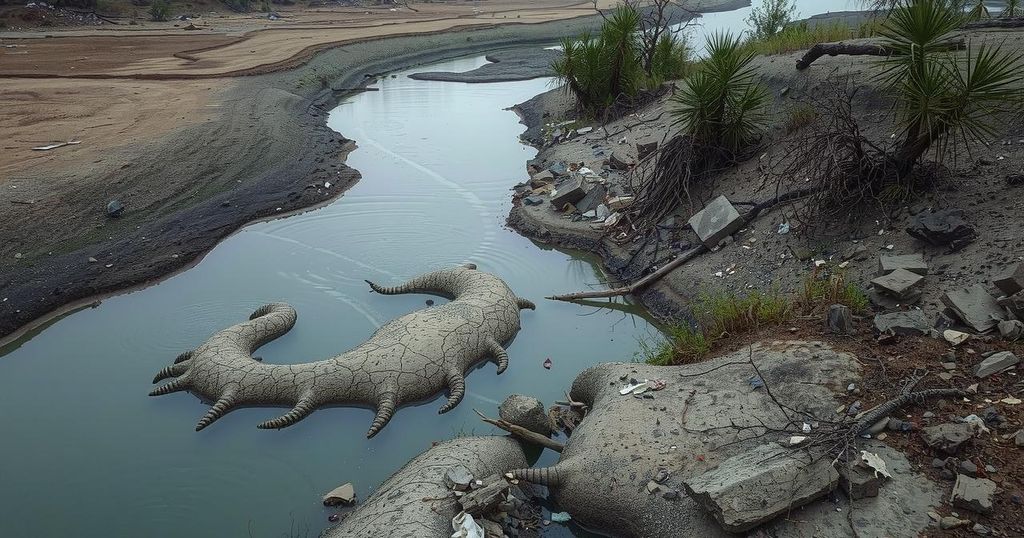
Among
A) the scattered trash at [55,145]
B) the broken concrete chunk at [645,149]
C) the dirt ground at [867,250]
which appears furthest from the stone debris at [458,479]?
the scattered trash at [55,145]

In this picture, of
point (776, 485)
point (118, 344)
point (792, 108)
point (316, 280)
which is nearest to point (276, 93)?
point (316, 280)

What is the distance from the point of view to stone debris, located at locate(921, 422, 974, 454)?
423 centimetres

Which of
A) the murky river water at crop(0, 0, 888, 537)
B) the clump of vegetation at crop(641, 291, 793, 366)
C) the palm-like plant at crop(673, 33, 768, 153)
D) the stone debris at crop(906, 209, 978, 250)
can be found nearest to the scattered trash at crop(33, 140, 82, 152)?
the murky river water at crop(0, 0, 888, 537)

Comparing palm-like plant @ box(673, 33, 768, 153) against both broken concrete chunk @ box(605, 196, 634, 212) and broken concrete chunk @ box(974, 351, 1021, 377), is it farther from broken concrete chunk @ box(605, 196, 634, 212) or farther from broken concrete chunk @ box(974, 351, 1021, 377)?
broken concrete chunk @ box(974, 351, 1021, 377)

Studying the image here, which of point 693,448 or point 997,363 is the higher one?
point 997,363

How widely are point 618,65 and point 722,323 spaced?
817 centimetres

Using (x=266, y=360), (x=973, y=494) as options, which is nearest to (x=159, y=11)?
(x=266, y=360)

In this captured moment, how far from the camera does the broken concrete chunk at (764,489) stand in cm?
414

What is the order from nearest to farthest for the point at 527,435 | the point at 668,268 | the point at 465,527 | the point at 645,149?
the point at 465,527
the point at 527,435
the point at 668,268
the point at 645,149

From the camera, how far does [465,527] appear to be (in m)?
4.58

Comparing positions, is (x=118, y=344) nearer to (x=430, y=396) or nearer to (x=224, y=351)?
(x=224, y=351)

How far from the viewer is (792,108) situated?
9328 millimetres

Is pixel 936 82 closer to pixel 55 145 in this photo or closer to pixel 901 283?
pixel 901 283

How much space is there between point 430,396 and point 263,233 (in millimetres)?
4816
